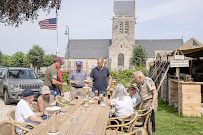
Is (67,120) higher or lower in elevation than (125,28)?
lower

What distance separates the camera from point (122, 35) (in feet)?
184

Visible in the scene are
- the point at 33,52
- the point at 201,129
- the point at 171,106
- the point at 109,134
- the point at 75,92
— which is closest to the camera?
the point at 109,134

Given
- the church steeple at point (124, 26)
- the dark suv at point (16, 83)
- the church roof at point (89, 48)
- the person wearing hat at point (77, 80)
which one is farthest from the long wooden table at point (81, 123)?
the church roof at point (89, 48)

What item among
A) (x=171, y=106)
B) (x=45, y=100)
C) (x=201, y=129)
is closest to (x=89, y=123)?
(x=45, y=100)

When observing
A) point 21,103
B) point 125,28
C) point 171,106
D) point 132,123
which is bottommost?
point 171,106

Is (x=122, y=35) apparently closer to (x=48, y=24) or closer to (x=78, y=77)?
(x=48, y=24)

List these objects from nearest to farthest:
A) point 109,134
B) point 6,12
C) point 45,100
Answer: point 109,134 < point 45,100 < point 6,12

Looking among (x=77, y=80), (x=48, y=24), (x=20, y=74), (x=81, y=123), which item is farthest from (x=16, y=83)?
(x=48, y=24)

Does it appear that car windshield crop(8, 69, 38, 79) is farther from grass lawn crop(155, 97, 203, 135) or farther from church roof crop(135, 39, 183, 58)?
church roof crop(135, 39, 183, 58)

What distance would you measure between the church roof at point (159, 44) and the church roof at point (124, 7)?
412 inches

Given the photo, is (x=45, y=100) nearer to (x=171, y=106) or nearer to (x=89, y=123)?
(x=89, y=123)

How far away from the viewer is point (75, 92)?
254 inches

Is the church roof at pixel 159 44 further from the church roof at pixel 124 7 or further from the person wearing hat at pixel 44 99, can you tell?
the person wearing hat at pixel 44 99

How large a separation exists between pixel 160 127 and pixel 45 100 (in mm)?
3722
